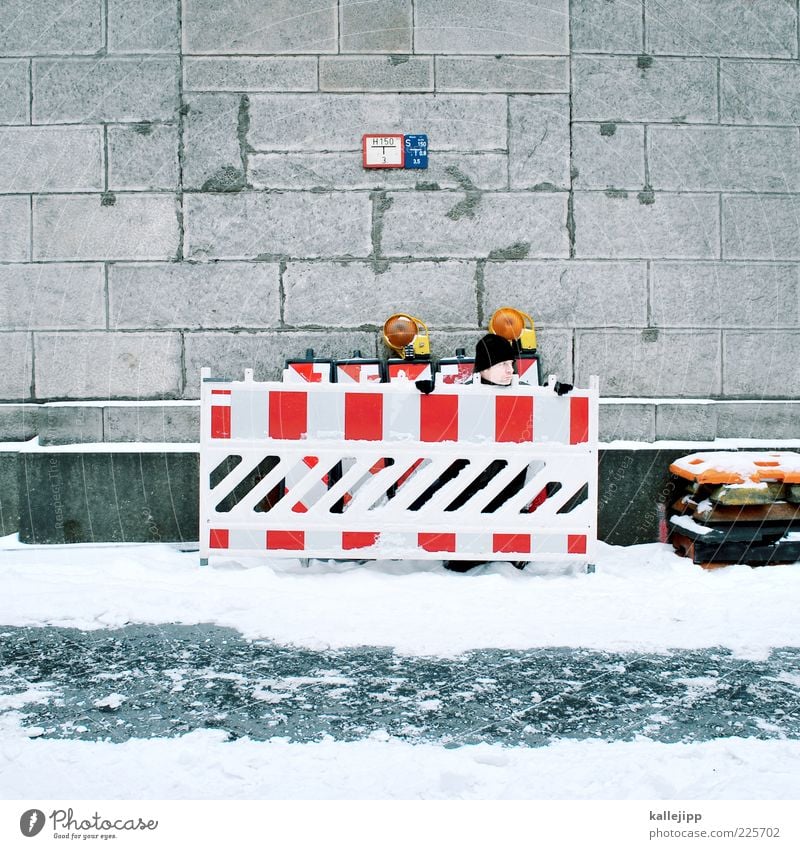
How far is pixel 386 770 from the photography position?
2627 mm

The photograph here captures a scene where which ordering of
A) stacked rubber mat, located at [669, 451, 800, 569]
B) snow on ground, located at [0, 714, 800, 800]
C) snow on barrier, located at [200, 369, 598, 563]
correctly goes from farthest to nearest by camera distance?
stacked rubber mat, located at [669, 451, 800, 569], snow on barrier, located at [200, 369, 598, 563], snow on ground, located at [0, 714, 800, 800]

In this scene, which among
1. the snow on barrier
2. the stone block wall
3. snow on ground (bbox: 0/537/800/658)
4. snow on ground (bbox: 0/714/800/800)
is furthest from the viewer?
the stone block wall

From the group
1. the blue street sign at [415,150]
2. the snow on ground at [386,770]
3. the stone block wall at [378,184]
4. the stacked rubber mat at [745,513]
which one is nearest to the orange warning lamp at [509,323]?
the stone block wall at [378,184]

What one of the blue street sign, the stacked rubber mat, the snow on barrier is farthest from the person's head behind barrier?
the blue street sign

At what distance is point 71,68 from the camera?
21.2 feet

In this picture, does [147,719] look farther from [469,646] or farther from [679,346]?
[679,346]

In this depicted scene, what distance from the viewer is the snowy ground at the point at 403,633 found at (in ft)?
8.36

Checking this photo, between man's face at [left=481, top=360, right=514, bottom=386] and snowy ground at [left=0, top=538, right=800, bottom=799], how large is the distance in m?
1.29

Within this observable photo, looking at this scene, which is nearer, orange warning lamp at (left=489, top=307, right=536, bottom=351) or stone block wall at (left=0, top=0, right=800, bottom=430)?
orange warning lamp at (left=489, top=307, right=536, bottom=351)

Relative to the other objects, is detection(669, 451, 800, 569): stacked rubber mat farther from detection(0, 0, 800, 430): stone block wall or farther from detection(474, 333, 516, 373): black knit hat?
detection(474, 333, 516, 373): black knit hat

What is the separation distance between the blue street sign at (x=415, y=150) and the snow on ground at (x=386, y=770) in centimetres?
478

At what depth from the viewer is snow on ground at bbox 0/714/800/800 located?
2.49m

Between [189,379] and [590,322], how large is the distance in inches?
131

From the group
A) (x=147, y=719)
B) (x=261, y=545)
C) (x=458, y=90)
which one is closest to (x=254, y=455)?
(x=261, y=545)
